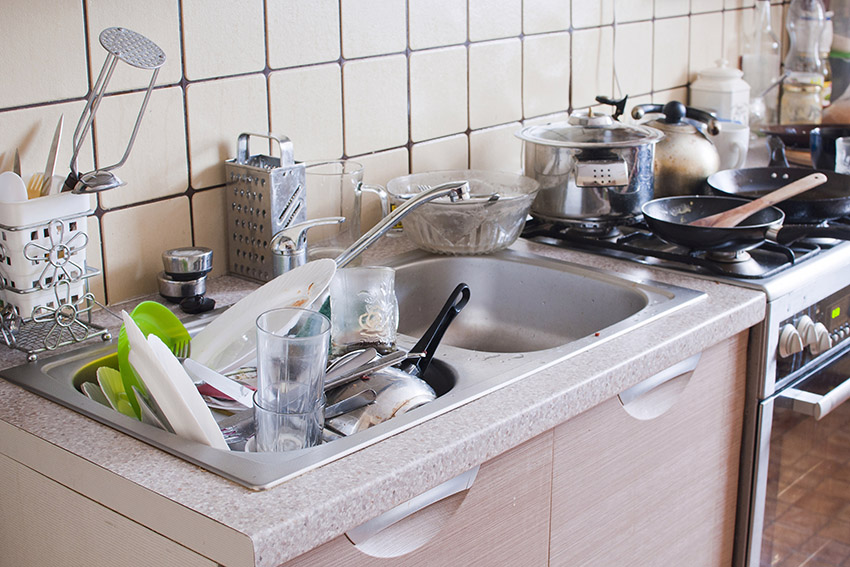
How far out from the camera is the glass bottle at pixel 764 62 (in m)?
2.58

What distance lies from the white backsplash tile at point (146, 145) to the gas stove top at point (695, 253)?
673 millimetres

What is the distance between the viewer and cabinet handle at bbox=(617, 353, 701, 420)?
1.26 meters

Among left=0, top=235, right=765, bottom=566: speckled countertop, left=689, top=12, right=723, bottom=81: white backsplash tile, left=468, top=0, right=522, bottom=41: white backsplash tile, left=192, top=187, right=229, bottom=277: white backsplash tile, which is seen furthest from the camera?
left=689, top=12, right=723, bottom=81: white backsplash tile

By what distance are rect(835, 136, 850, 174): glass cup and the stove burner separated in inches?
15.9

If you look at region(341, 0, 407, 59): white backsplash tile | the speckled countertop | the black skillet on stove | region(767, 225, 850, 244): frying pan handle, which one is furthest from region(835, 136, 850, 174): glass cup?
region(341, 0, 407, 59): white backsplash tile

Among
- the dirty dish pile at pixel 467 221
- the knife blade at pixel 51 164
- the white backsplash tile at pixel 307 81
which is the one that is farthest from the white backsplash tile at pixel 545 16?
the knife blade at pixel 51 164

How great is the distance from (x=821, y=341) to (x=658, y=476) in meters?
0.44

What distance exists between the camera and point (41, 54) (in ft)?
4.04

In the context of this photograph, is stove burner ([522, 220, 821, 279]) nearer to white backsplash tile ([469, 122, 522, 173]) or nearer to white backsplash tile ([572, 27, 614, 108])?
white backsplash tile ([469, 122, 522, 173])

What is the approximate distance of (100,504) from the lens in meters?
0.95

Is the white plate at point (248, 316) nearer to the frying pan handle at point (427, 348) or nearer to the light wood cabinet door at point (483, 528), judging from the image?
the frying pan handle at point (427, 348)

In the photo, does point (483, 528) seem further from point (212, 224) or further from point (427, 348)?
point (212, 224)

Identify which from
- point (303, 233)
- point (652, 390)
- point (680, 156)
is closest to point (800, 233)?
point (680, 156)

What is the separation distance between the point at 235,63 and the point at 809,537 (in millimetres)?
1278
